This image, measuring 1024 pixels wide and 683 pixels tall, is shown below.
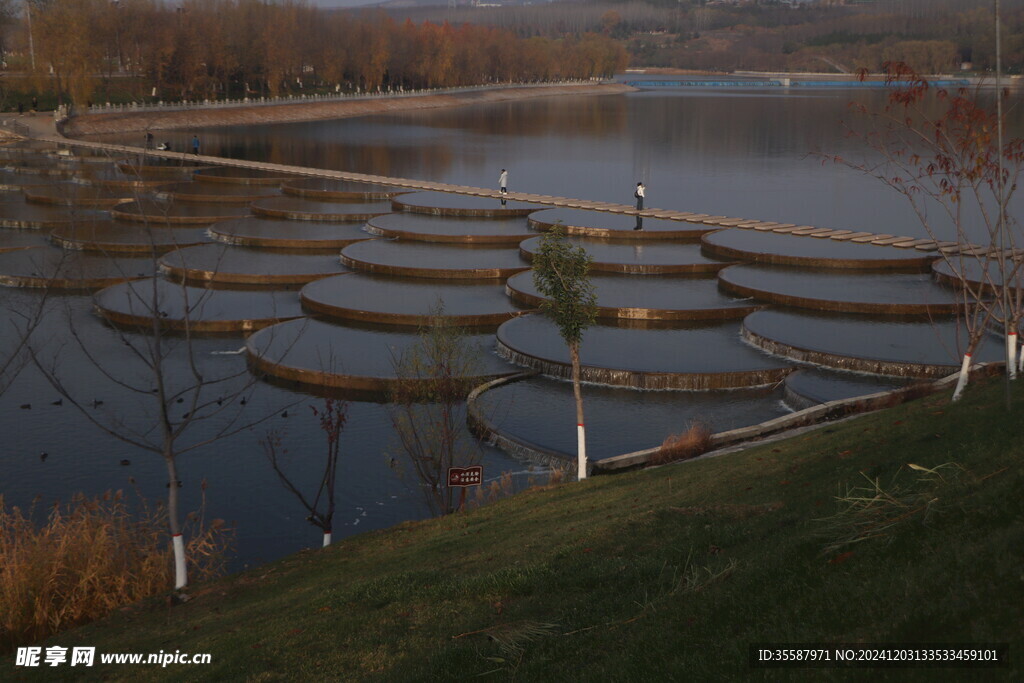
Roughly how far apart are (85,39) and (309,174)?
43937 millimetres

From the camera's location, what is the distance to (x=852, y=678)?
5328mm

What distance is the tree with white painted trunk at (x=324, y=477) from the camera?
13.8 meters

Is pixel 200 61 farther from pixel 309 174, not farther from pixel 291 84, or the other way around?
pixel 309 174

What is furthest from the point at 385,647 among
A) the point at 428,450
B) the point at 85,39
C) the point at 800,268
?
the point at 85,39

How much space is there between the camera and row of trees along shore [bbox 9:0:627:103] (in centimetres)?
8906

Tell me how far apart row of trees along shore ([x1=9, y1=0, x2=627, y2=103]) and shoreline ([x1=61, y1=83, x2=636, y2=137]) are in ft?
12.5

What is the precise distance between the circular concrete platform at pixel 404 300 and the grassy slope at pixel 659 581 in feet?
47.1

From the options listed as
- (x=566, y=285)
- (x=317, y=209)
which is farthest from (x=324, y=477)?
(x=317, y=209)

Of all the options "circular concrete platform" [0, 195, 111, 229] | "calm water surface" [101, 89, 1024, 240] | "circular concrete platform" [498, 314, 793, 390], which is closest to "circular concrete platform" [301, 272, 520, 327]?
"circular concrete platform" [498, 314, 793, 390]

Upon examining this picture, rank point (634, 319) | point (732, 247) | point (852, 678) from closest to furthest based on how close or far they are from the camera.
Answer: point (852, 678), point (634, 319), point (732, 247)

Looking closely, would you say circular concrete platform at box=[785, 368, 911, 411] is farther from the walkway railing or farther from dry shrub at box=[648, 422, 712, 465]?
the walkway railing

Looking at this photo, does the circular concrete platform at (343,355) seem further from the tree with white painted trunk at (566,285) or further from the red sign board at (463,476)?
the red sign board at (463,476)

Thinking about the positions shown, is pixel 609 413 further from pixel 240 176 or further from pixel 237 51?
pixel 237 51

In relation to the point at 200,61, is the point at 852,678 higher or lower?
lower
